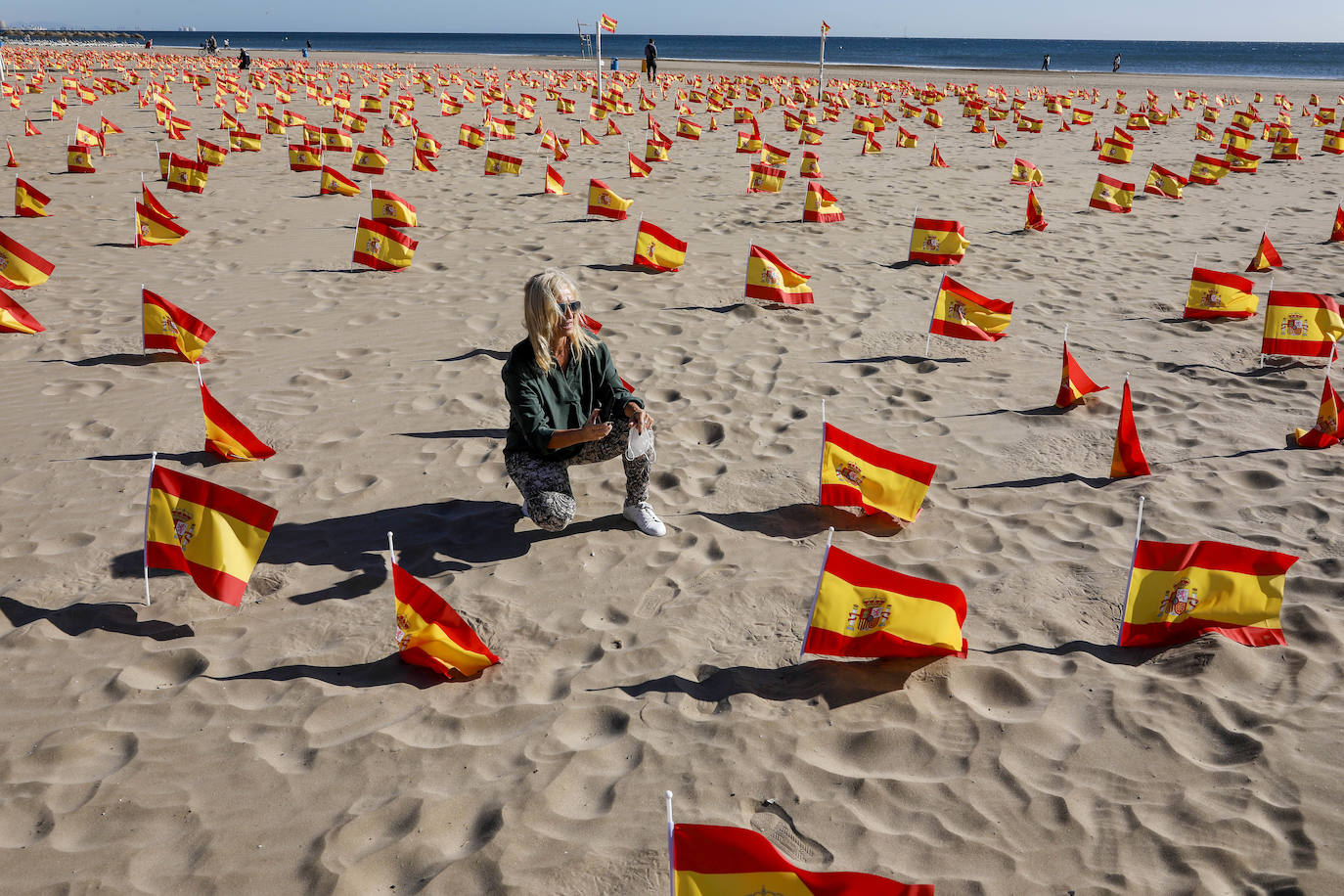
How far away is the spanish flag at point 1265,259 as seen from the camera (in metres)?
8.45

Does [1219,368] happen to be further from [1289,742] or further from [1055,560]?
[1289,742]

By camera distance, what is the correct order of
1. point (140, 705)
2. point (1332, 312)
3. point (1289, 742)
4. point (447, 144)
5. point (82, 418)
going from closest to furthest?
point (1289, 742) < point (140, 705) < point (82, 418) < point (1332, 312) < point (447, 144)

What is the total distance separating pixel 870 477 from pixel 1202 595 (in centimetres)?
146

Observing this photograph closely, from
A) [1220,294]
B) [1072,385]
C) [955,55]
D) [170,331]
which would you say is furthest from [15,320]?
[955,55]

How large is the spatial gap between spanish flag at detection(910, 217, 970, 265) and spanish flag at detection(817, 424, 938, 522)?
16.5 feet

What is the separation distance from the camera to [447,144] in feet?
53.6

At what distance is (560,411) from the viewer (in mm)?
4113

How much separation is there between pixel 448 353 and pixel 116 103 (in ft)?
69.3

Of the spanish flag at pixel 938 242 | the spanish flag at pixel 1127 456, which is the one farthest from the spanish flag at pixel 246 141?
the spanish flag at pixel 1127 456

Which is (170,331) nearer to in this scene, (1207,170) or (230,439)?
(230,439)

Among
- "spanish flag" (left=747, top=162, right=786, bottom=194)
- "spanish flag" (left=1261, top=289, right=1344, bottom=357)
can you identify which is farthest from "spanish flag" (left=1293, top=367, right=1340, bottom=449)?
"spanish flag" (left=747, top=162, right=786, bottom=194)

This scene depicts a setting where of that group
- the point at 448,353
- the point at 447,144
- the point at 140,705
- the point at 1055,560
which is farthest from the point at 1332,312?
the point at 447,144

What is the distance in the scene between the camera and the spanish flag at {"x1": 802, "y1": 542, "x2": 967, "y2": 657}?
317 cm

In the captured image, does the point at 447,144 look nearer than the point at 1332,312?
No
